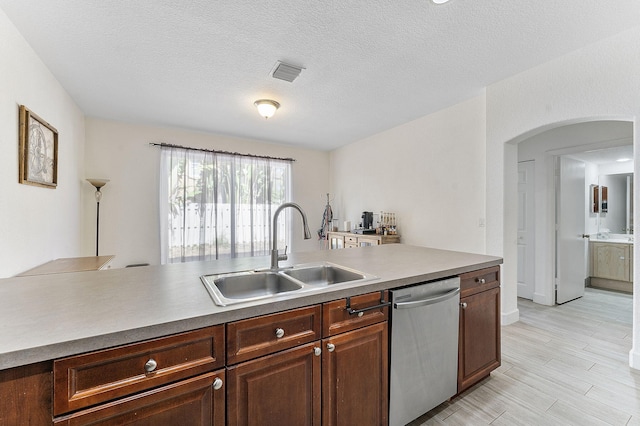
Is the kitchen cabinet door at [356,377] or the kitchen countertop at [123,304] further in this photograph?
the kitchen cabinet door at [356,377]

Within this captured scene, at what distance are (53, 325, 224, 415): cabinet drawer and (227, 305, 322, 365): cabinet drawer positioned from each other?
5 cm

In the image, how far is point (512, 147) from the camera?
3.04 meters

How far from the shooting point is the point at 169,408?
916 millimetres

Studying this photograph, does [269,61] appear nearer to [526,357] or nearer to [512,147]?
[512,147]

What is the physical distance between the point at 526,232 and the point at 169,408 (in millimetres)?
4631

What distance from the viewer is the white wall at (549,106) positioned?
2.14m

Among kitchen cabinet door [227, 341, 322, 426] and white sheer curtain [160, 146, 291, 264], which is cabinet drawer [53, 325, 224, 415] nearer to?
kitchen cabinet door [227, 341, 322, 426]

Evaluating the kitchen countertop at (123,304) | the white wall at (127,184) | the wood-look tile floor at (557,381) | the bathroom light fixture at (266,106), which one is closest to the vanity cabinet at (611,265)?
the wood-look tile floor at (557,381)

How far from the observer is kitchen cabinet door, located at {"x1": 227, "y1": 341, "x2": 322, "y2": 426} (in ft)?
3.37

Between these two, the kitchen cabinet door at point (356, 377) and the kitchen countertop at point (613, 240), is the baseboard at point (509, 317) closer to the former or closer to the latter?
the kitchen cabinet door at point (356, 377)

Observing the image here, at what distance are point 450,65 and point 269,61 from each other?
1726mm

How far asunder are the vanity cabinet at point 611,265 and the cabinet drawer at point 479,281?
3984mm

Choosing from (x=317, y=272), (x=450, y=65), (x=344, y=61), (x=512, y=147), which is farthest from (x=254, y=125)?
(x=512, y=147)

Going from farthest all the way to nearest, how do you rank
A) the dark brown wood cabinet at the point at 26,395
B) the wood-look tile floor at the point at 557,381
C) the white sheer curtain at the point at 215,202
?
the white sheer curtain at the point at 215,202 < the wood-look tile floor at the point at 557,381 < the dark brown wood cabinet at the point at 26,395
